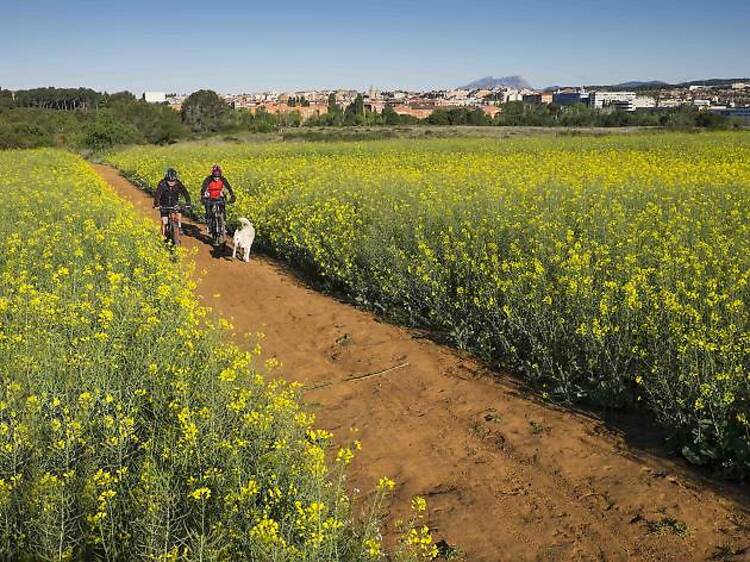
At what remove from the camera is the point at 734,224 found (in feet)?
31.0

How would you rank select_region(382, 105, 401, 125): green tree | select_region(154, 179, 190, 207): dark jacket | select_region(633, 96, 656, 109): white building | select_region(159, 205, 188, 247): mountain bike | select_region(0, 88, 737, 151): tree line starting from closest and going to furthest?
→ select_region(154, 179, 190, 207): dark jacket < select_region(159, 205, 188, 247): mountain bike < select_region(0, 88, 737, 151): tree line < select_region(382, 105, 401, 125): green tree < select_region(633, 96, 656, 109): white building

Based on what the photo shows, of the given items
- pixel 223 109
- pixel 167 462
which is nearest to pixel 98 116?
pixel 223 109

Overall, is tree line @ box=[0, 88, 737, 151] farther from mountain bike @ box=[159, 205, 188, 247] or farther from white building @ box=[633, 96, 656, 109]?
white building @ box=[633, 96, 656, 109]

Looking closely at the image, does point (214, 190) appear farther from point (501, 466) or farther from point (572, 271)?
point (501, 466)

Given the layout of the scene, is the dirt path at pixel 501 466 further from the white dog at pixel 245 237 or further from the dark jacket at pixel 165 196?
the dark jacket at pixel 165 196

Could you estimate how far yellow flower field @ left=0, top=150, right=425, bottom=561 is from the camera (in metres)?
3.17

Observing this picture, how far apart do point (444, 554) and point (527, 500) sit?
0.88 metres

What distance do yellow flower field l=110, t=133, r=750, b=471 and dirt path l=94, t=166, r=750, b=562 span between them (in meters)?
0.44

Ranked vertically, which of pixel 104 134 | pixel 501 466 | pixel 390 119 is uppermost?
pixel 390 119

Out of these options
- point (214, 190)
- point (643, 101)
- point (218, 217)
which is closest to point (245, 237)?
point (218, 217)

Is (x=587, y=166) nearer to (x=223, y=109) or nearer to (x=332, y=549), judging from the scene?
(x=332, y=549)

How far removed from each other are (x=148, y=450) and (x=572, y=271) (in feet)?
17.0

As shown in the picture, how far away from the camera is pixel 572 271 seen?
7.26 metres

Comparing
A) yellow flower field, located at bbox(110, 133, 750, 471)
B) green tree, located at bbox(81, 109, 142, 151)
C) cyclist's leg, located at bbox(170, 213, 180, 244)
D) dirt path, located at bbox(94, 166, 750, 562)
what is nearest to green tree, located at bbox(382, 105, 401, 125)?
green tree, located at bbox(81, 109, 142, 151)
